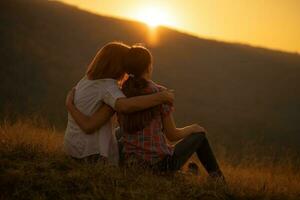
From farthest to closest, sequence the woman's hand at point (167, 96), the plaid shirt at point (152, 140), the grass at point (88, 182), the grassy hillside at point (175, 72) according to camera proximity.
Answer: the grassy hillside at point (175, 72) < the plaid shirt at point (152, 140) < the woman's hand at point (167, 96) < the grass at point (88, 182)

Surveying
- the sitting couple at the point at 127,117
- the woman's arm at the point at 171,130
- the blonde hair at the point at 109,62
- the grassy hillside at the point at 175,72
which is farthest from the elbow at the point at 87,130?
the grassy hillside at the point at 175,72

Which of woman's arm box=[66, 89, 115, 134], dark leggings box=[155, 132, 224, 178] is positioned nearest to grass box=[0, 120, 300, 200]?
dark leggings box=[155, 132, 224, 178]

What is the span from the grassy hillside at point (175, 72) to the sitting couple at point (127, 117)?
920 cm

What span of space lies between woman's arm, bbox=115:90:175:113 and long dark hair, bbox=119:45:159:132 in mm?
135

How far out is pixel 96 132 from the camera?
18.4ft

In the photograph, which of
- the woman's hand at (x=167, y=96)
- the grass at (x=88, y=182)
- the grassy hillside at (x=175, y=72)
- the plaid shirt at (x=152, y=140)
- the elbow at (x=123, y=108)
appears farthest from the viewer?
the grassy hillside at (x=175, y=72)

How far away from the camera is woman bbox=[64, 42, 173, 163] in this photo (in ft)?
17.9

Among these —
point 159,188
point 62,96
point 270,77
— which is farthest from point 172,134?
point 270,77

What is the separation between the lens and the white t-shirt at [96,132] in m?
5.52

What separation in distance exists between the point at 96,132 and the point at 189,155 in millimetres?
1007

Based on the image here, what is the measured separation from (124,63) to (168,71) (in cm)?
1784

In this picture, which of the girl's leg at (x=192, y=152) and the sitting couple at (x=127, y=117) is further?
the girl's leg at (x=192, y=152)

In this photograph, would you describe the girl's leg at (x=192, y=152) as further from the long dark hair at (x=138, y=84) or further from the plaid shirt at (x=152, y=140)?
the long dark hair at (x=138, y=84)

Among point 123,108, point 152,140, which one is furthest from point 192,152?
point 123,108
